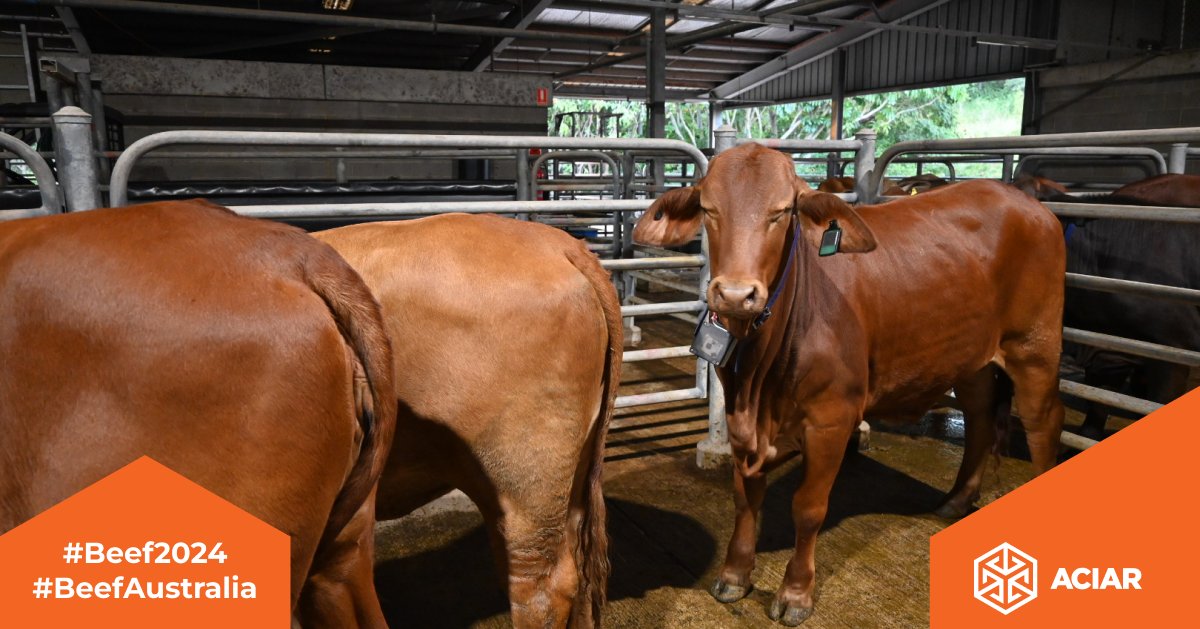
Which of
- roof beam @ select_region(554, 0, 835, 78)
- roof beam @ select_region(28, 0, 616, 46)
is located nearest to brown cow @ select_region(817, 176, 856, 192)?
roof beam @ select_region(28, 0, 616, 46)

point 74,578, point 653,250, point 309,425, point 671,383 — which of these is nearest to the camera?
point 74,578

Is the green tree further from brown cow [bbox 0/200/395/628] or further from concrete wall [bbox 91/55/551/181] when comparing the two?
brown cow [bbox 0/200/395/628]

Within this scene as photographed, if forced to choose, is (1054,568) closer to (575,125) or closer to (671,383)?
(671,383)

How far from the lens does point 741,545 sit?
2727 mm

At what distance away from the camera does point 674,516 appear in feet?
11.0

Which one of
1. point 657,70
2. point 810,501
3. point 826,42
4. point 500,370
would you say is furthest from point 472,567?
point 826,42

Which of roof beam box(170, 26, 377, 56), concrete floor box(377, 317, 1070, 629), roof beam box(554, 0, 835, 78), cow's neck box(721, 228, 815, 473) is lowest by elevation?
concrete floor box(377, 317, 1070, 629)

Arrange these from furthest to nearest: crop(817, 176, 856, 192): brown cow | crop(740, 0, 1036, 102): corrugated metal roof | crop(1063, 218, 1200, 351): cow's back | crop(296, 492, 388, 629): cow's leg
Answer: crop(740, 0, 1036, 102): corrugated metal roof
crop(817, 176, 856, 192): brown cow
crop(1063, 218, 1200, 351): cow's back
crop(296, 492, 388, 629): cow's leg

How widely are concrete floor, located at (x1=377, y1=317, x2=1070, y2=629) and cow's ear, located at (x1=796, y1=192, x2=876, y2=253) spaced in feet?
4.21

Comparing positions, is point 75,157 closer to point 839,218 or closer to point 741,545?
point 839,218

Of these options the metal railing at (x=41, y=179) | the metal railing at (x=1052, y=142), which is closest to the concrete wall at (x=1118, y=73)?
the metal railing at (x=1052, y=142)

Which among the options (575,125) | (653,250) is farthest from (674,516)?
(575,125)

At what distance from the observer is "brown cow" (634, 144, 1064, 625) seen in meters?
2.43

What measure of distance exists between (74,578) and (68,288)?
471 millimetres
